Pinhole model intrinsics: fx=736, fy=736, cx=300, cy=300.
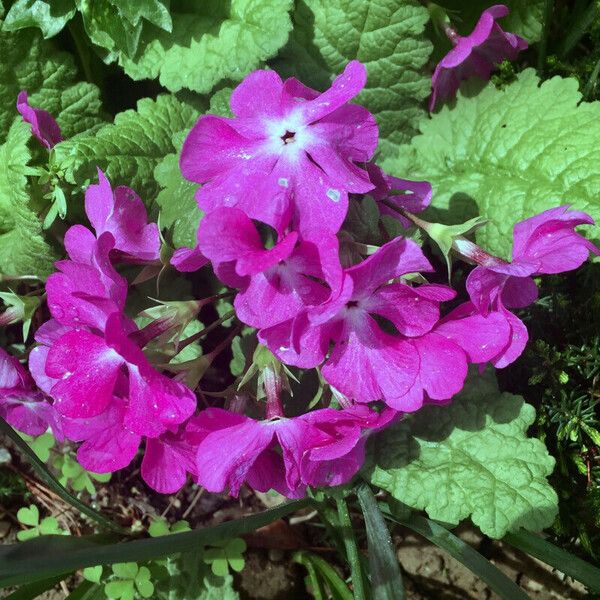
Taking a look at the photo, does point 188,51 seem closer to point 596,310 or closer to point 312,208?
point 312,208

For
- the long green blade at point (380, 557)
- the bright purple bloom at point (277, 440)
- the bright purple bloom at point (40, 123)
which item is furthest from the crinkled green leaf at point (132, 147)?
the long green blade at point (380, 557)

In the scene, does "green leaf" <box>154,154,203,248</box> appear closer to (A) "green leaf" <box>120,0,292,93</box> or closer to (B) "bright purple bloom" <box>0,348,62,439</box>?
(A) "green leaf" <box>120,0,292,93</box>

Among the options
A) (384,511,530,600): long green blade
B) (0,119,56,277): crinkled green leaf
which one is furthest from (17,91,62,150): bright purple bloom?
(384,511,530,600): long green blade

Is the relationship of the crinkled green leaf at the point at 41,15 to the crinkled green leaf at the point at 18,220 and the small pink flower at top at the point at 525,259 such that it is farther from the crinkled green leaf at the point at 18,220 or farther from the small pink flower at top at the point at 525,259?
the small pink flower at top at the point at 525,259

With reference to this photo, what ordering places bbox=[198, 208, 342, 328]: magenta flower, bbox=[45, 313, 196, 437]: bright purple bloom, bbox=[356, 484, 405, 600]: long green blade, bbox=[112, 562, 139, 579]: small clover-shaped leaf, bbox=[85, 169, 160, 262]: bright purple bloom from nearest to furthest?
bbox=[198, 208, 342, 328]: magenta flower < bbox=[45, 313, 196, 437]: bright purple bloom < bbox=[85, 169, 160, 262]: bright purple bloom < bbox=[356, 484, 405, 600]: long green blade < bbox=[112, 562, 139, 579]: small clover-shaped leaf

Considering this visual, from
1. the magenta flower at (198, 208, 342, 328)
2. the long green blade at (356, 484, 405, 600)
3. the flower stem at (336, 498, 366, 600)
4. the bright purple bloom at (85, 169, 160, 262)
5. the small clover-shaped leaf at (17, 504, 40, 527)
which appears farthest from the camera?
the small clover-shaped leaf at (17, 504, 40, 527)
